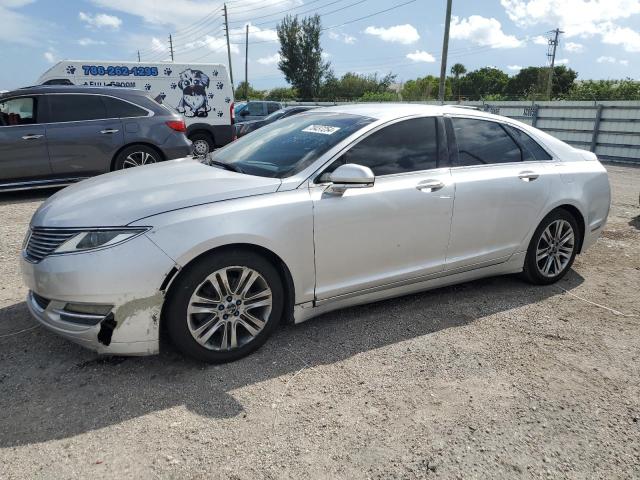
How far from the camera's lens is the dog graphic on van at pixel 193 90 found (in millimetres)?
12945

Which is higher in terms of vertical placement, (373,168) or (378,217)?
(373,168)

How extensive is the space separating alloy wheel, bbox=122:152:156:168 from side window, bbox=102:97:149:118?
24.6 inches

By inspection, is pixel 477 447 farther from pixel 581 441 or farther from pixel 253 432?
pixel 253 432

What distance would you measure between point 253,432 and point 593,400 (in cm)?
191

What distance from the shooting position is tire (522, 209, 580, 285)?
4.36m

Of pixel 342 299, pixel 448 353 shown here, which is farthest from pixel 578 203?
pixel 342 299

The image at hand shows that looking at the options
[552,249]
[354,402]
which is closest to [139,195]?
[354,402]

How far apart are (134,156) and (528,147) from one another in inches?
241

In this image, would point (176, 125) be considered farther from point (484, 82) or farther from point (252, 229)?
point (484, 82)

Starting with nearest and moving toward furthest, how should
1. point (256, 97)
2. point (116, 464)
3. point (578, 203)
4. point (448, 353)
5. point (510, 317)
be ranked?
point (116, 464) → point (448, 353) → point (510, 317) → point (578, 203) → point (256, 97)

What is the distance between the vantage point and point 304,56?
175 feet

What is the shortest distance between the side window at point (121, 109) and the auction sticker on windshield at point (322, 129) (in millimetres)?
5289

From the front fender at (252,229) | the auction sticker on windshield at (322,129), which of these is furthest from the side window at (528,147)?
the front fender at (252,229)

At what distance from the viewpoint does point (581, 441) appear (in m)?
2.52
